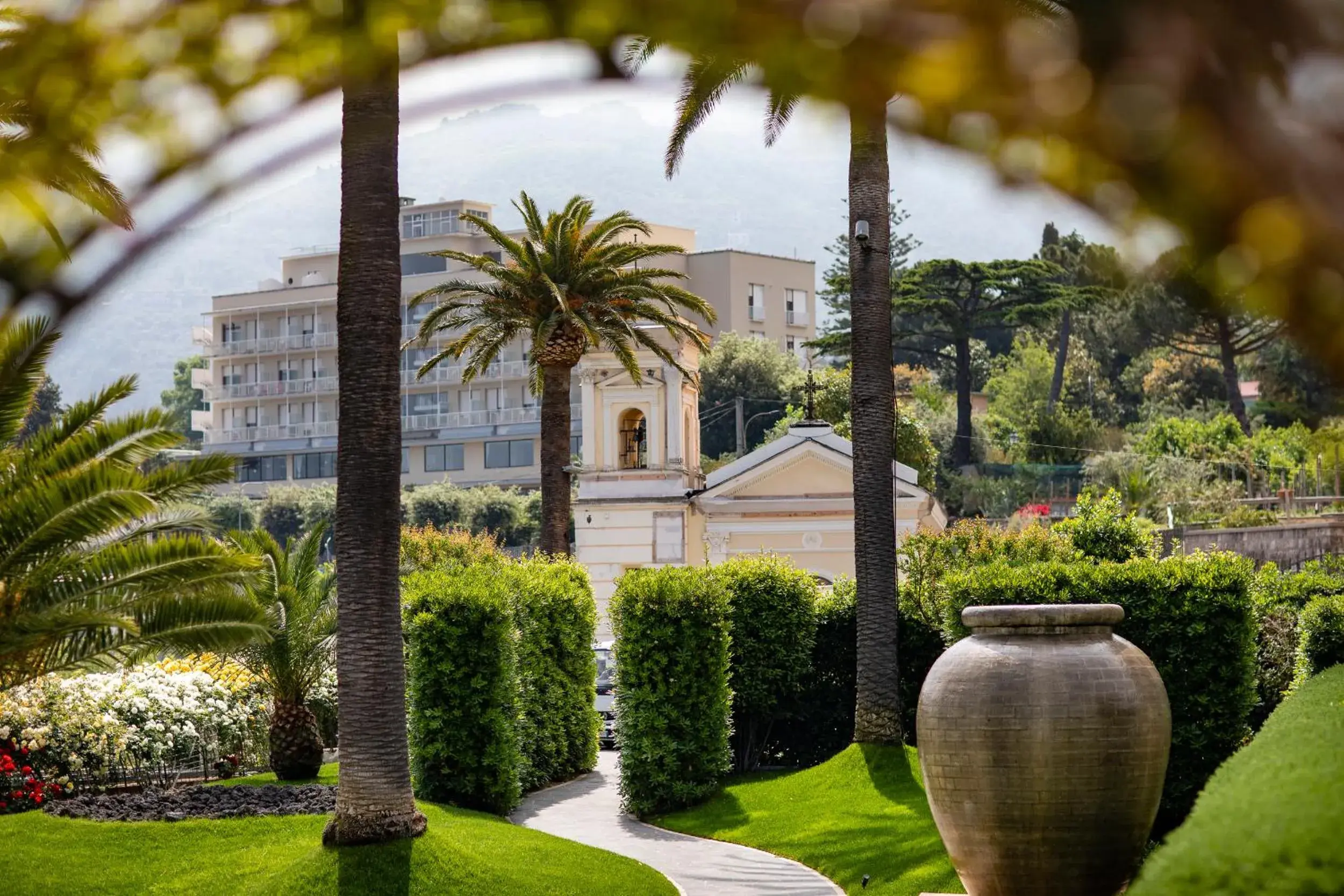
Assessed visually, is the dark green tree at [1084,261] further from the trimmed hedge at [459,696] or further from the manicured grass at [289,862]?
the trimmed hedge at [459,696]

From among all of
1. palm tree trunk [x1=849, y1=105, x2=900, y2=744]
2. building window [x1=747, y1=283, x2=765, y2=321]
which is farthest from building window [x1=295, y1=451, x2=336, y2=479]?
palm tree trunk [x1=849, y1=105, x2=900, y2=744]

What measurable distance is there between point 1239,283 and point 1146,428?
5802 centimetres

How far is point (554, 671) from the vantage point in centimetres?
2175

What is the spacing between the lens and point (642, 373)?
38.2m

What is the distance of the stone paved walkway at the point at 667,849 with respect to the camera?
1480 cm

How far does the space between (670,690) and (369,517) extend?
7122 mm

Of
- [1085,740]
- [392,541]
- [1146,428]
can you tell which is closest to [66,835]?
[392,541]

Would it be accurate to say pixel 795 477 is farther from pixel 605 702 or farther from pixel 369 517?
pixel 369 517

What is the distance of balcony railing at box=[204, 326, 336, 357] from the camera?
94500 mm

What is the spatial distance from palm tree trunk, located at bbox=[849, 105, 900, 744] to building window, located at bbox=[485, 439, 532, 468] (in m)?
76.1

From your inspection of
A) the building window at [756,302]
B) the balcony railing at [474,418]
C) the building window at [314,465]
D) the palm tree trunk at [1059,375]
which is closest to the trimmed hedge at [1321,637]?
the palm tree trunk at [1059,375]

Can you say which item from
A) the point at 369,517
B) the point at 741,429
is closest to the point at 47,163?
the point at 369,517

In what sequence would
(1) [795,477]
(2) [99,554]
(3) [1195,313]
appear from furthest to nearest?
(1) [795,477] → (2) [99,554] → (3) [1195,313]

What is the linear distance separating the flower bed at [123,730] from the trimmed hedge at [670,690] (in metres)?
5.37
